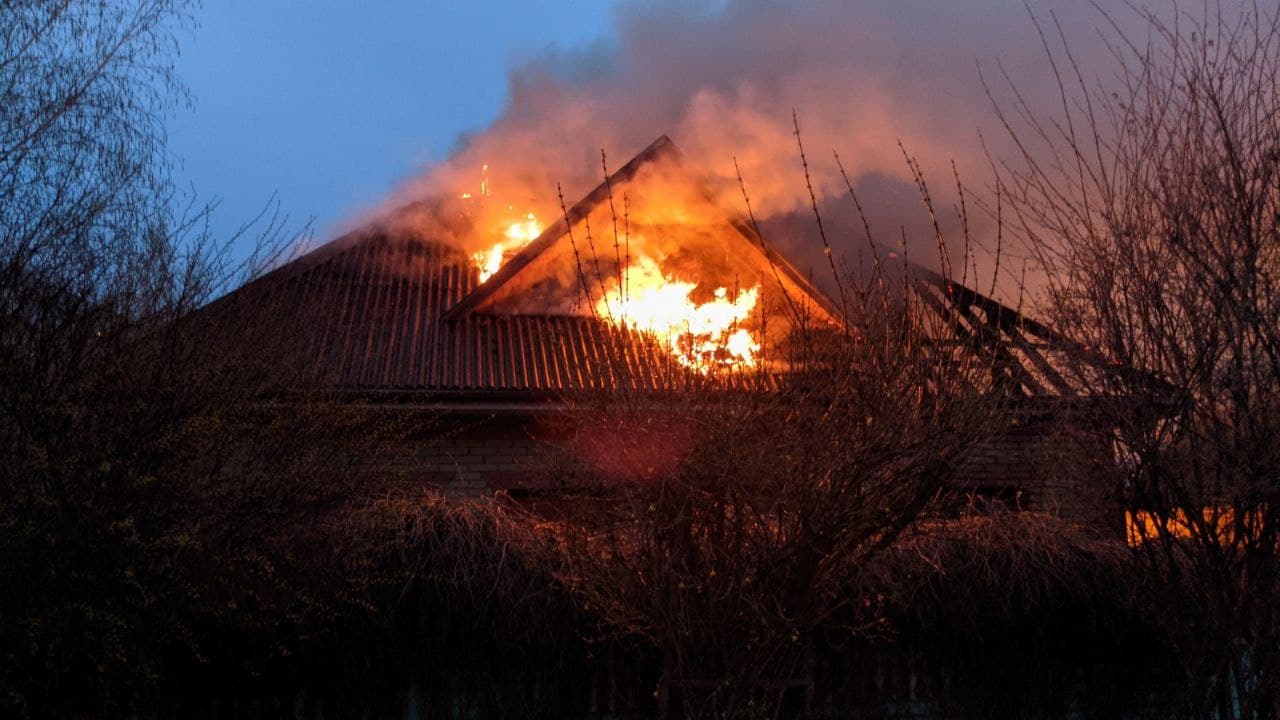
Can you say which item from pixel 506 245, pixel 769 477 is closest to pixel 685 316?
pixel 769 477

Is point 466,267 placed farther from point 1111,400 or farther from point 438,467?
point 1111,400

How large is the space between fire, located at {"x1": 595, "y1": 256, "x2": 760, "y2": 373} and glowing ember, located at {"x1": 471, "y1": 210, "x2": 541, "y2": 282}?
7.80ft

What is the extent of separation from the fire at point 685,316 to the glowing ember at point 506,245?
2.38m

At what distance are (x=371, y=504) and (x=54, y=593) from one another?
1735 millimetres

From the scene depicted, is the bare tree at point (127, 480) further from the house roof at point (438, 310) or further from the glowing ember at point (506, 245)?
the glowing ember at point (506, 245)

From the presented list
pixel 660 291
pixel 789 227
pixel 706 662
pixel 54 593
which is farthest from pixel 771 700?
pixel 789 227

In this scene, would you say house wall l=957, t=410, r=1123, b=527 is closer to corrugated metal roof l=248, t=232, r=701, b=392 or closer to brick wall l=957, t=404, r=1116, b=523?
brick wall l=957, t=404, r=1116, b=523

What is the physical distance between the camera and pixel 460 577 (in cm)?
652

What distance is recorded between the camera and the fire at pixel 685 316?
552 cm

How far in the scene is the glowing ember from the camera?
1311 centimetres

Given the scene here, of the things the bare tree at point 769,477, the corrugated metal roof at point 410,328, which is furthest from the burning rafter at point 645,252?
the bare tree at point 769,477

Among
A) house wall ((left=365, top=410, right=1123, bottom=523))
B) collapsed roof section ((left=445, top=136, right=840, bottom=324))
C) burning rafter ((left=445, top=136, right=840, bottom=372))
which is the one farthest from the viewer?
collapsed roof section ((left=445, top=136, right=840, bottom=324))

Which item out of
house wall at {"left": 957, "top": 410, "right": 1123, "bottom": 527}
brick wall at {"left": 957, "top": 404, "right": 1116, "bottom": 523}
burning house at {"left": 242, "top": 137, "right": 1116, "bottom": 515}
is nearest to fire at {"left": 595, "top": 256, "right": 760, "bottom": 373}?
burning house at {"left": 242, "top": 137, "right": 1116, "bottom": 515}

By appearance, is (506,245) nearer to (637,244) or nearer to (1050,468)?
(637,244)
